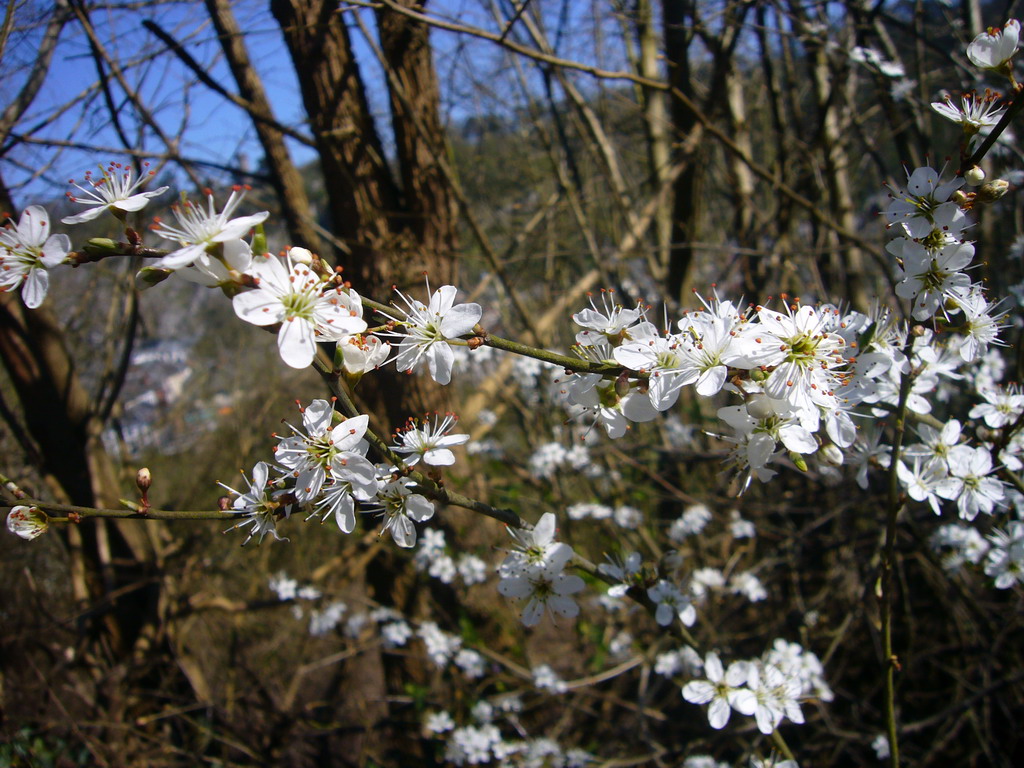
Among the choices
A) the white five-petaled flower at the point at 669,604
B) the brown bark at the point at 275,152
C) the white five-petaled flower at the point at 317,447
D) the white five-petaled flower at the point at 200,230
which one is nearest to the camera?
the white five-petaled flower at the point at 200,230

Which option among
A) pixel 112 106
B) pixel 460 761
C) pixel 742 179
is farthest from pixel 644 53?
pixel 460 761

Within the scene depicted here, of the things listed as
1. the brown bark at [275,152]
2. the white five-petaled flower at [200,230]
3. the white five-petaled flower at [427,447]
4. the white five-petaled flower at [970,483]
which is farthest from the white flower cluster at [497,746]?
the white five-petaled flower at [200,230]

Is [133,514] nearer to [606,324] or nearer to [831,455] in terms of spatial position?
[606,324]

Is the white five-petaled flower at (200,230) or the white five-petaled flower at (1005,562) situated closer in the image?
the white five-petaled flower at (200,230)

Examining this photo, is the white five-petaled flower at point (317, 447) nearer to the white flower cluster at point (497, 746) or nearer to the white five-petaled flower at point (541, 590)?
the white five-petaled flower at point (541, 590)

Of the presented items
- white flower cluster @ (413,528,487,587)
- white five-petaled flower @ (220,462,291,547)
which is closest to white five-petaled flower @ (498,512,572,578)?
white five-petaled flower @ (220,462,291,547)

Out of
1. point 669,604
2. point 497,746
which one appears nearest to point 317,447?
point 669,604

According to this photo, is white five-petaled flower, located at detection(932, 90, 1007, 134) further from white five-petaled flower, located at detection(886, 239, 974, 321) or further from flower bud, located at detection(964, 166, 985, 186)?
white five-petaled flower, located at detection(886, 239, 974, 321)
